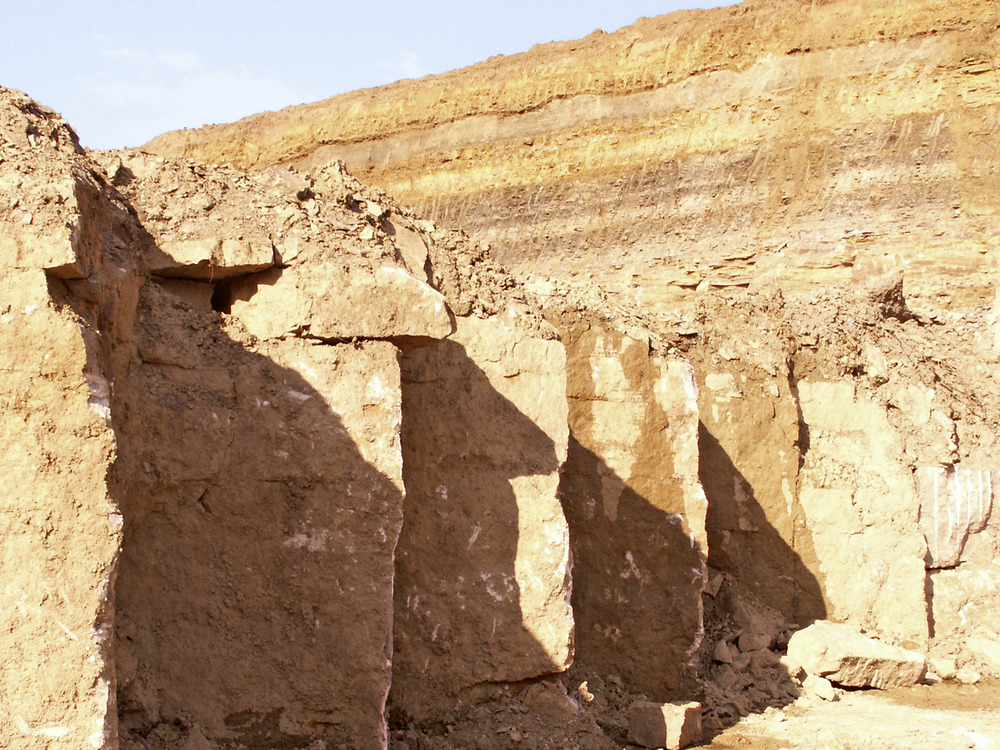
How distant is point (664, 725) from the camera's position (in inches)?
200

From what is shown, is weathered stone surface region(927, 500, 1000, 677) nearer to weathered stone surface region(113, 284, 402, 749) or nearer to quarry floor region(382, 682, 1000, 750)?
quarry floor region(382, 682, 1000, 750)

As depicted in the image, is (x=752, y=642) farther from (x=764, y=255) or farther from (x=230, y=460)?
(x=764, y=255)

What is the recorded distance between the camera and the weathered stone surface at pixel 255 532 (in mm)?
3814

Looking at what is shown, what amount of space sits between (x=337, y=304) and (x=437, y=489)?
1059 mm

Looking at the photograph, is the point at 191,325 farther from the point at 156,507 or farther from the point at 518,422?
the point at 518,422

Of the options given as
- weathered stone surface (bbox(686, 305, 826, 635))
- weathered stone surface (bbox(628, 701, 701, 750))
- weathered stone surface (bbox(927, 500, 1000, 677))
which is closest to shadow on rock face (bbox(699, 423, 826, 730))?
weathered stone surface (bbox(686, 305, 826, 635))

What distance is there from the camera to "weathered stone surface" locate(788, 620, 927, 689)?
629cm

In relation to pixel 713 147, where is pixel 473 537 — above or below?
below

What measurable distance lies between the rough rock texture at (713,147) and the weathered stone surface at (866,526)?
22.1 ft

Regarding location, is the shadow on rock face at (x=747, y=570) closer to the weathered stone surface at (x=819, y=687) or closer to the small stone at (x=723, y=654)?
the small stone at (x=723, y=654)

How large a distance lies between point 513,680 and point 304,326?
186 centimetres

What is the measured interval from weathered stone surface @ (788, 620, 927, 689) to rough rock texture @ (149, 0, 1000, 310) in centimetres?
802

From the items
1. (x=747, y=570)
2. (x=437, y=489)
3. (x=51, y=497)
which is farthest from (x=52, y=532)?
(x=747, y=570)

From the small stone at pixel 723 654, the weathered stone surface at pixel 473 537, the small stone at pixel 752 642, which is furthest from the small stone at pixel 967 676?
the weathered stone surface at pixel 473 537
